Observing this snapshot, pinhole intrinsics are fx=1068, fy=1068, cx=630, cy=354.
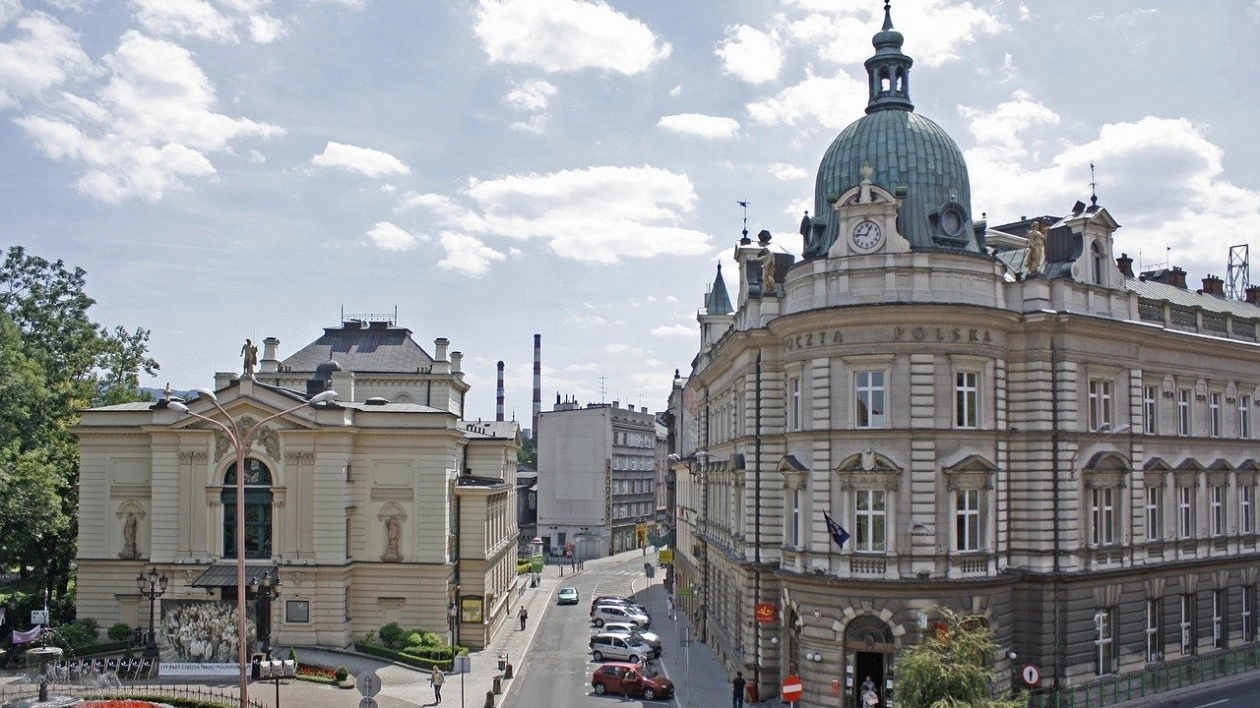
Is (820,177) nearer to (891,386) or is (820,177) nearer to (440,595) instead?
(891,386)

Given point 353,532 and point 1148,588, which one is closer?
point 1148,588

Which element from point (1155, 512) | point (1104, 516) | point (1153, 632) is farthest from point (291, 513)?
point (1155, 512)

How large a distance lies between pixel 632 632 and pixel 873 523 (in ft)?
72.0

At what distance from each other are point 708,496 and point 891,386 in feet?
72.4

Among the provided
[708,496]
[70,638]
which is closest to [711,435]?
[708,496]

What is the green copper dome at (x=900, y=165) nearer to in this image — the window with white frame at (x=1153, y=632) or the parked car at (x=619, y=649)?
the window with white frame at (x=1153, y=632)

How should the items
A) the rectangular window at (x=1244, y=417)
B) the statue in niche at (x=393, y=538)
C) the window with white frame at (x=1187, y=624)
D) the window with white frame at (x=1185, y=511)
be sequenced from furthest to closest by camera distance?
the statue in niche at (x=393, y=538)
the rectangular window at (x=1244, y=417)
the window with white frame at (x=1185, y=511)
the window with white frame at (x=1187, y=624)

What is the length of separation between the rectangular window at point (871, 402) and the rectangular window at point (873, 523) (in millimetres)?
2285

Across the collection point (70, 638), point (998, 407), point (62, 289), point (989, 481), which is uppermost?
point (62, 289)

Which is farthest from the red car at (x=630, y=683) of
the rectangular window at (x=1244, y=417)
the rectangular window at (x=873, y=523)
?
the rectangular window at (x=1244, y=417)

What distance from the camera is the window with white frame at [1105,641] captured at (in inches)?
1550

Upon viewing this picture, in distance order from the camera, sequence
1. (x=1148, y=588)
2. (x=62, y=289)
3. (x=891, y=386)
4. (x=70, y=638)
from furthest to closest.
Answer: (x=62, y=289)
(x=70, y=638)
(x=1148, y=588)
(x=891, y=386)

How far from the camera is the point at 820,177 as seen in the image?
42500 mm

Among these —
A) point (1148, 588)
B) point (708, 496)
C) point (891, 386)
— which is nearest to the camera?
point (891, 386)
